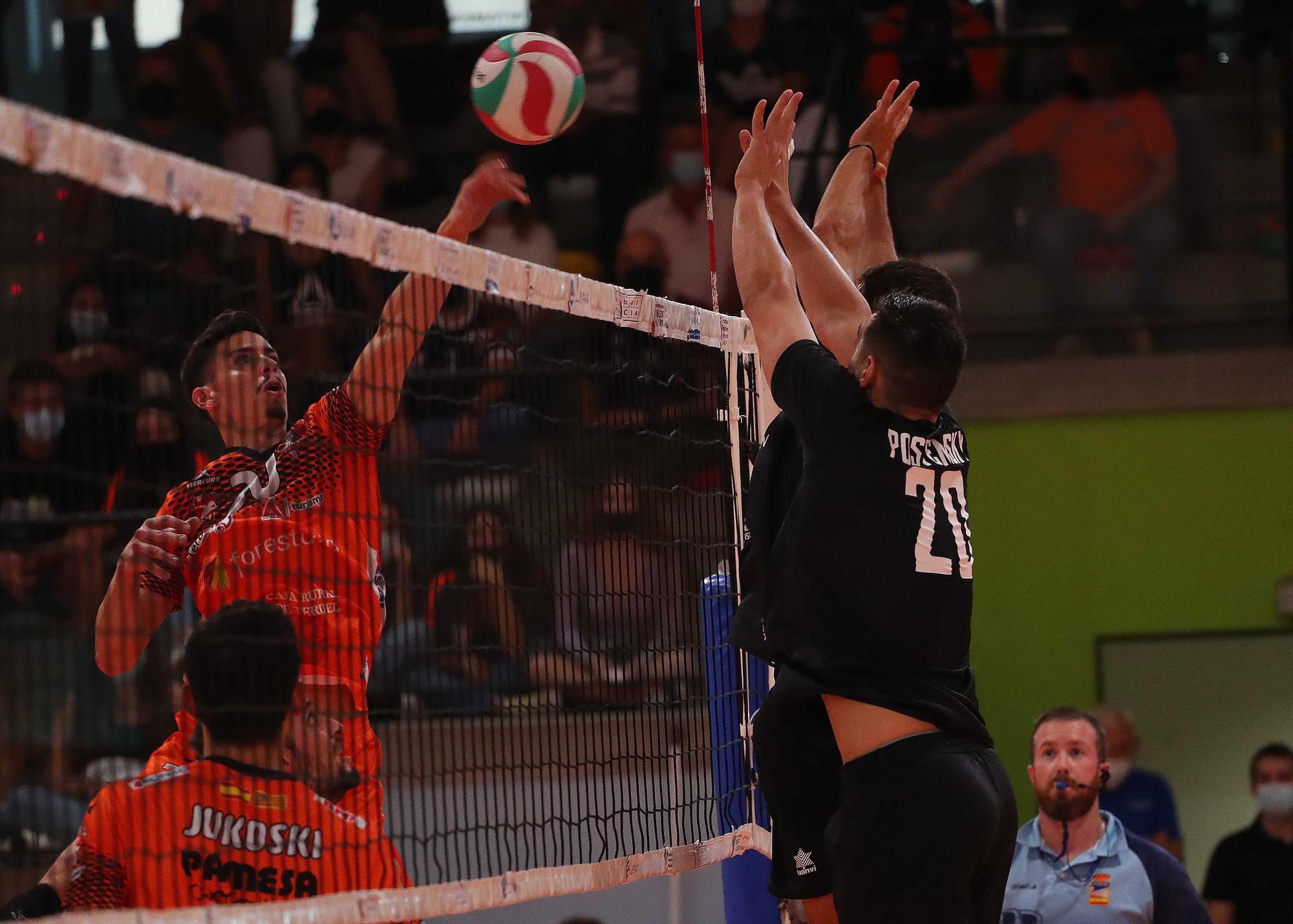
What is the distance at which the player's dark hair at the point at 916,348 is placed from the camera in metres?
3.90

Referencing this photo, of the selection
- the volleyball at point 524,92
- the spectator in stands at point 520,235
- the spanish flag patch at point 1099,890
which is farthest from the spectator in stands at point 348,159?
the spanish flag patch at point 1099,890

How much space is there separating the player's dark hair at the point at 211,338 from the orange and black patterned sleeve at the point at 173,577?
34 cm

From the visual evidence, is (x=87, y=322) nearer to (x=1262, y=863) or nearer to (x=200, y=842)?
(x=200, y=842)

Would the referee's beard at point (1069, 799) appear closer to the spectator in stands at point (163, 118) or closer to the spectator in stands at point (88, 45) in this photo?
the spectator in stands at point (163, 118)

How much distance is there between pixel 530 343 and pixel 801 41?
3735mm

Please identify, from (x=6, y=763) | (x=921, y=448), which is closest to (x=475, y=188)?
(x=921, y=448)

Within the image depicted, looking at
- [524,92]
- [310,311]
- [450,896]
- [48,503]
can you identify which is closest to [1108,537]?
[310,311]

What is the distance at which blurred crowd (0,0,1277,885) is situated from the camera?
7402 millimetres

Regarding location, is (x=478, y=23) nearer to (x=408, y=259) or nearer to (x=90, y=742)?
(x=90, y=742)

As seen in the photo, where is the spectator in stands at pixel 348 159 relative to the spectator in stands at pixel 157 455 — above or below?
above

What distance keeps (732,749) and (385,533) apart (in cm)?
357

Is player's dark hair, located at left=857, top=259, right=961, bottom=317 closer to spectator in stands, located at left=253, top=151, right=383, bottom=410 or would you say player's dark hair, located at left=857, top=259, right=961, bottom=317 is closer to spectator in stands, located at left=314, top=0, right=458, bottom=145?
spectator in stands, located at left=253, top=151, right=383, bottom=410

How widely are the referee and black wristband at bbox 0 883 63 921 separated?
1755 millimetres

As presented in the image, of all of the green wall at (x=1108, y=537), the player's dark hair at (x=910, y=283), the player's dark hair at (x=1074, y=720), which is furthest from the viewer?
the green wall at (x=1108, y=537)
